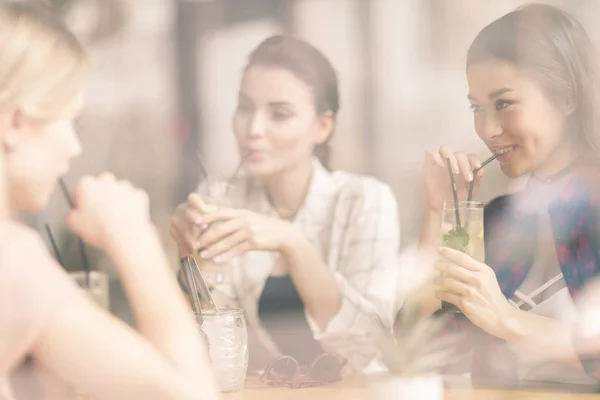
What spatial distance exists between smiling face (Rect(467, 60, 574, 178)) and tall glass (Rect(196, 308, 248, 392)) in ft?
1.88

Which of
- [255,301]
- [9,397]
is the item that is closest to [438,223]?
[255,301]

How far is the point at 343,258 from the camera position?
149 centimetres

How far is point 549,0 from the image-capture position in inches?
56.7

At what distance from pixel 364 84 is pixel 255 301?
46 cm

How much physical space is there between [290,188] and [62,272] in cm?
51

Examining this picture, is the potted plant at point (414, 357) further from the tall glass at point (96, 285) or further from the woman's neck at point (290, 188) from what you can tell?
the tall glass at point (96, 285)

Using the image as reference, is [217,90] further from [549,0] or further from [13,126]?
[549,0]

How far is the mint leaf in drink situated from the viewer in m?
1.41

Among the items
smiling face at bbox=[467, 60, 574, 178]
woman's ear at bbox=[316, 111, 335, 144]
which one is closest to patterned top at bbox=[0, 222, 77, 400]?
woman's ear at bbox=[316, 111, 335, 144]

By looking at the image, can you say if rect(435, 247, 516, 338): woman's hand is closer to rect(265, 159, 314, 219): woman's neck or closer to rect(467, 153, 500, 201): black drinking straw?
rect(467, 153, 500, 201): black drinking straw

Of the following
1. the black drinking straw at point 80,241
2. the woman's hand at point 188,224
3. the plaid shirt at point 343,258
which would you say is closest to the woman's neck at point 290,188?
the plaid shirt at point 343,258

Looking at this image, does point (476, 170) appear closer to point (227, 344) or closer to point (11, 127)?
point (227, 344)

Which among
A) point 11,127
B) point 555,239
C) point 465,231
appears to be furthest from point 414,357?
point 11,127

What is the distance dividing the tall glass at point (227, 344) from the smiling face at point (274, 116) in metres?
0.28
